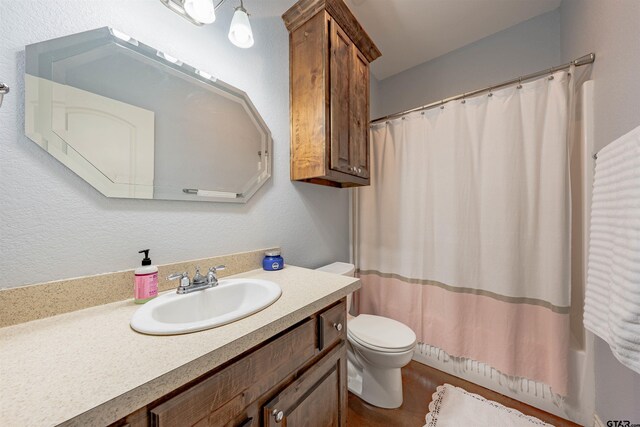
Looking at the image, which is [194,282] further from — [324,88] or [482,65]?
[482,65]

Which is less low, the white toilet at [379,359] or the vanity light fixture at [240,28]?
the vanity light fixture at [240,28]

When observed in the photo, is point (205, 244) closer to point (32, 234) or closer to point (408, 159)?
point (32, 234)

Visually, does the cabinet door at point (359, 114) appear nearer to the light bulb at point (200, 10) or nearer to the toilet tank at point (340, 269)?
the toilet tank at point (340, 269)

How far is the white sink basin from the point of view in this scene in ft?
1.87

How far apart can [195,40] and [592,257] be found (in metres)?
1.94

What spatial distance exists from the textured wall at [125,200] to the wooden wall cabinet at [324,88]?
89mm

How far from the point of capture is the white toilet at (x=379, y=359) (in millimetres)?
1243

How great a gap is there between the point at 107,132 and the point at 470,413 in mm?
2166

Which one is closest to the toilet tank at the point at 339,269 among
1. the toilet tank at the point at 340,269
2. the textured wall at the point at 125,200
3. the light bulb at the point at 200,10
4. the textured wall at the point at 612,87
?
the toilet tank at the point at 340,269

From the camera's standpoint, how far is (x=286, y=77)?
136cm

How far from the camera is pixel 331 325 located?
85cm

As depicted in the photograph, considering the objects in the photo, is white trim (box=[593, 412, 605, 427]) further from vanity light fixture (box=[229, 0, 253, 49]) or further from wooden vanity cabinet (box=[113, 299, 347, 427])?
vanity light fixture (box=[229, 0, 253, 49])

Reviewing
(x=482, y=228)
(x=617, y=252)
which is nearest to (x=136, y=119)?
(x=617, y=252)

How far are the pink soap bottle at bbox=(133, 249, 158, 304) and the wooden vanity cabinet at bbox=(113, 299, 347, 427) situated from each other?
0.42 metres
